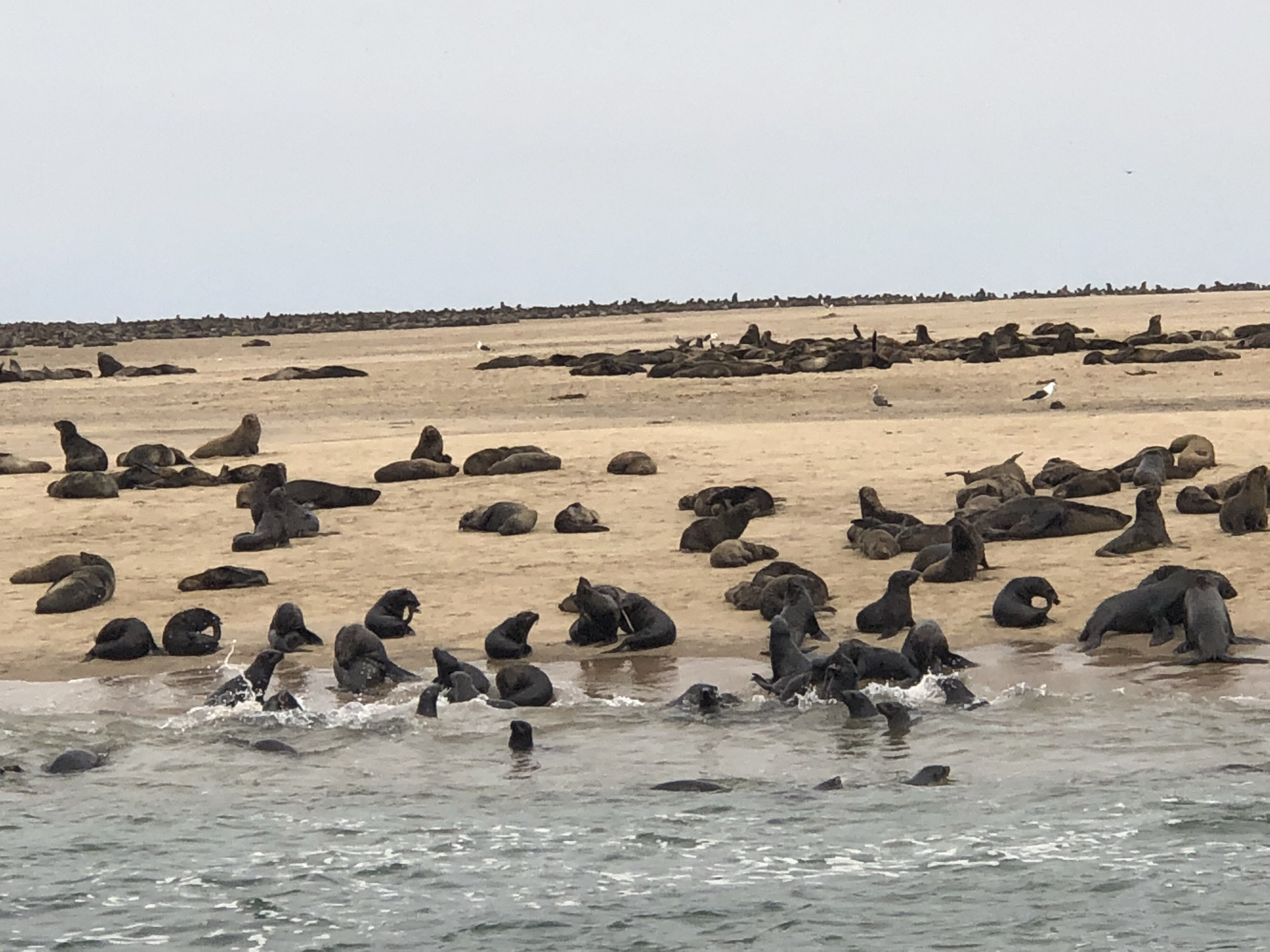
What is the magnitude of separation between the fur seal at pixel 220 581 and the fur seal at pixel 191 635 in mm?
1441

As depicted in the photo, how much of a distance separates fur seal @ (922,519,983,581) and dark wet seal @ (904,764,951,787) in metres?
3.85

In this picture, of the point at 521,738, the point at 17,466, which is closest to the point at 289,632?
the point at 521,738

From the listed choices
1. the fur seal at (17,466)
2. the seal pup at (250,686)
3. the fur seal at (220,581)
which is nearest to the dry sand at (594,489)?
the fur seal at (220,581)

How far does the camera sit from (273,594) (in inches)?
491

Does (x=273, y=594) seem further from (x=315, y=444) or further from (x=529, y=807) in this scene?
(x=315, y=444)

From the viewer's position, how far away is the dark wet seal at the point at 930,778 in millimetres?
7859

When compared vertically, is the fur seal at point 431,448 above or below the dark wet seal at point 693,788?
above

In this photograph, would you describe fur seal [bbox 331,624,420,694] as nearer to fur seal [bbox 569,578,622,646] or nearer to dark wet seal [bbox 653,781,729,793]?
fur seal [bbox 569,578,622,646]

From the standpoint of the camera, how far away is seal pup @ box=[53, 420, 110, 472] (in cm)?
1786

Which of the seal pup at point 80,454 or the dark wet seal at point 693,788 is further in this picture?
the seal pup at point 80,454

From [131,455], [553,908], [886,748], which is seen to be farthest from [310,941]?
[131,455]

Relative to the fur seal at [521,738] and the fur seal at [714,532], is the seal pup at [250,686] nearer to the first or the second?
the fur seal at [521,738]

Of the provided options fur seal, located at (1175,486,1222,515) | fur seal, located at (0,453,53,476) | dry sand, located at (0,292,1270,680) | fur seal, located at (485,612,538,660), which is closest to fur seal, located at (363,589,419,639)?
dry sand, located at (0,292,1270,680)

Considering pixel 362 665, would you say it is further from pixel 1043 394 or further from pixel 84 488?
pixel 1043 394
